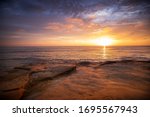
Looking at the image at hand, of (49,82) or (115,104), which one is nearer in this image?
(115,104)

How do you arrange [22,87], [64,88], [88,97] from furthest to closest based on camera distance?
[22,87] → [64,88] → [88,97]

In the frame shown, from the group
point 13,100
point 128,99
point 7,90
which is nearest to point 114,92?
point 128,99

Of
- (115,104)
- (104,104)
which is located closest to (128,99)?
(115,104)

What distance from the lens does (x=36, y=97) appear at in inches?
121

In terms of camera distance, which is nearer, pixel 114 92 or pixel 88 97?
pixel 88 97

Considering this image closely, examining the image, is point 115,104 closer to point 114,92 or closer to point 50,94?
point 114,92

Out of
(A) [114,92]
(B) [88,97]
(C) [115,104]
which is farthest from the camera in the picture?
(A) [114,92]

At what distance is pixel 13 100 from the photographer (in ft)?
9.99

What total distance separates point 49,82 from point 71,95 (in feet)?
3.93

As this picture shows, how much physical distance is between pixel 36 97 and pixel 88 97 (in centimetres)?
111

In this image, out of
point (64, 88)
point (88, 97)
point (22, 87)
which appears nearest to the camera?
point (88, 97)

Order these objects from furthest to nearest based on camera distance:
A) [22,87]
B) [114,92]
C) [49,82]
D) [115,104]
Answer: [49,82] → [22,87] → [114,92] → [115,104]

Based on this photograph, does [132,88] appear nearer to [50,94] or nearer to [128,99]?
[128,99]

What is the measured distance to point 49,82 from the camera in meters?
4.14
